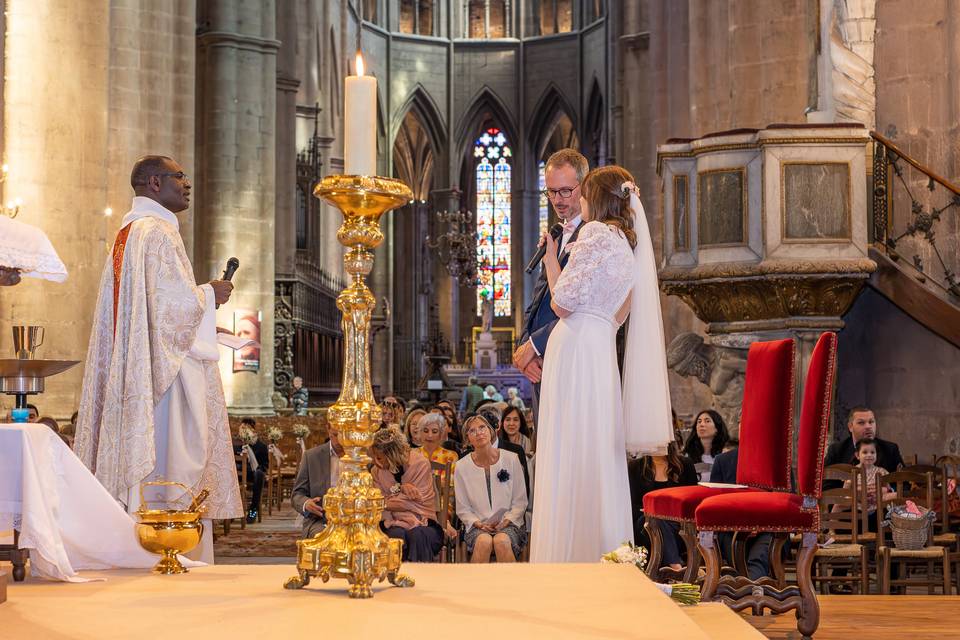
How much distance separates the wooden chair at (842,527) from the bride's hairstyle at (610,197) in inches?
112

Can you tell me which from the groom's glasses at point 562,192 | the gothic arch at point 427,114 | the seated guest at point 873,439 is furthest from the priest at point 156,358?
the gothic arch at point 427,114

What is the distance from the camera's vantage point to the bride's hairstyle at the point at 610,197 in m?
5.01

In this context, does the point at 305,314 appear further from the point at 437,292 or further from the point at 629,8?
the point at 437,292

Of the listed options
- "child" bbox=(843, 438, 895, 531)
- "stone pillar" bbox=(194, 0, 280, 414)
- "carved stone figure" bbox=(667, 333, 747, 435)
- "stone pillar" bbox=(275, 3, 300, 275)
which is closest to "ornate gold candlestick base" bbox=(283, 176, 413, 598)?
"child" bbox=(843, 438, 895, 531)

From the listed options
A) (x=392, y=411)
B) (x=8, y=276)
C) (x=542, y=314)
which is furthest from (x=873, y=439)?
(x=8, y=276)

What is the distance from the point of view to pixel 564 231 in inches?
216

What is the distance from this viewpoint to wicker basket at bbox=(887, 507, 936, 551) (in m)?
7.39

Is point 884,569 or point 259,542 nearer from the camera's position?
point 884,569

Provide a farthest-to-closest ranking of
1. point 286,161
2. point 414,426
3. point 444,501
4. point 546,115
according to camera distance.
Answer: point 546,115, point 286,161, point 414,426, point 444,501

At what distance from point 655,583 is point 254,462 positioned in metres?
11.3

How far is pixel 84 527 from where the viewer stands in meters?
3.89

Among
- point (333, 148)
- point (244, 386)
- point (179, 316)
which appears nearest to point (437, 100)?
point (333, 148)

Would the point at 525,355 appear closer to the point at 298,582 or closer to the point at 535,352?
the point at 535,352

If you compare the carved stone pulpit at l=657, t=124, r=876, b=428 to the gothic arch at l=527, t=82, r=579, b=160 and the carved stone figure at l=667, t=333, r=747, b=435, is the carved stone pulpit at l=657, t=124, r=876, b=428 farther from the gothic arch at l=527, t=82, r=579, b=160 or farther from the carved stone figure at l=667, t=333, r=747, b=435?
the gothic arch at l=527, t=82, r=579, b=160
